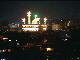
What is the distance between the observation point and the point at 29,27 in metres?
53.9

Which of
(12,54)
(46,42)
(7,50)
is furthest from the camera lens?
(46,42)


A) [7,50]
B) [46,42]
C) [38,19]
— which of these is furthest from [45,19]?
[7,50]

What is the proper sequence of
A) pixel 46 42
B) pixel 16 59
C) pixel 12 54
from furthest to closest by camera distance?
pixel 46 42, pixel 12 54, pixel 16 59

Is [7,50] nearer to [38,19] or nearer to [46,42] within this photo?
[46,42]

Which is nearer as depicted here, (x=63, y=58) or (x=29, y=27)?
(x=63, y=58)

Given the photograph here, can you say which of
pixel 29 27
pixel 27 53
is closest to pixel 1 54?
pixel 27 53

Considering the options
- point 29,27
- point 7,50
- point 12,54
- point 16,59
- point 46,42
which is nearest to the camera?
point 16,59

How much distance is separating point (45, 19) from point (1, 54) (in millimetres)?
37492

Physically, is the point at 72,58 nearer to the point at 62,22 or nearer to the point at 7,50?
the point at 7,50

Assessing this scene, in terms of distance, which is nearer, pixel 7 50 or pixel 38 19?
pixel 7 50

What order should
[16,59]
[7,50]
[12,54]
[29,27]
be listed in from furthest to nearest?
[29,27] < [7,50] < [12,54] < [16,59]

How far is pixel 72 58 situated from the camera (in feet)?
57.7

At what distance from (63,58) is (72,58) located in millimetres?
684

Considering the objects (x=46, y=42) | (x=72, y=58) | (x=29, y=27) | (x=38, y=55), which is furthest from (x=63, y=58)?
(x=29, y=27)
